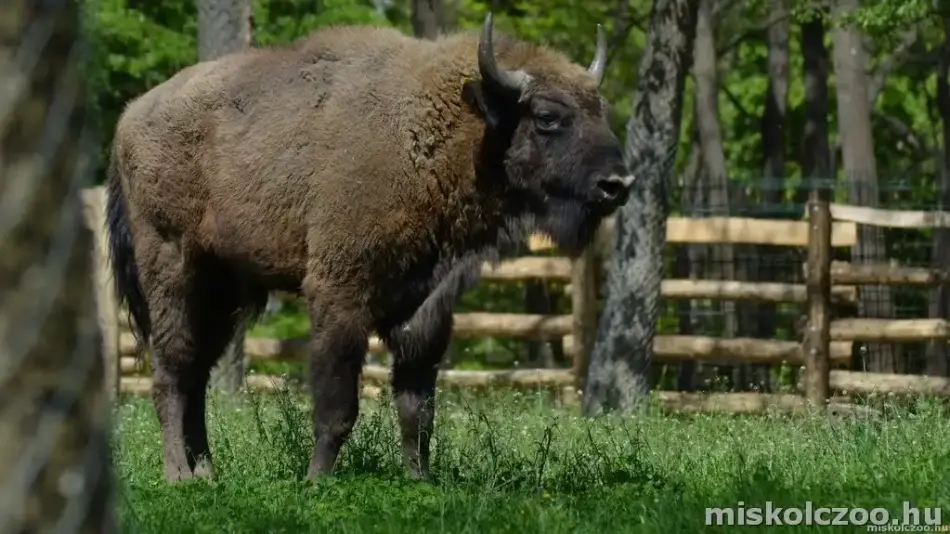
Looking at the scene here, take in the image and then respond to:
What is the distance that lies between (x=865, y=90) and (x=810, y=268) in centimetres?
910

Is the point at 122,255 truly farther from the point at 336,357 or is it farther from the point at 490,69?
the point at 490,69

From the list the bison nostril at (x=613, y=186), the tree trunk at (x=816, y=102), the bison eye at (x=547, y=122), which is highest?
the tree trunk at (x=816, y=102)

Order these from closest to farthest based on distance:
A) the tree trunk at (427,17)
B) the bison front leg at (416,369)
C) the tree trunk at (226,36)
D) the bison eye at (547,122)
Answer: the bison front leg at (416,369)
the bison eye at (547,122)
the tree trunk at (226,36)
the tree trunk at (427,17)

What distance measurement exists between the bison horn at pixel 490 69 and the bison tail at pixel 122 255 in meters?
2.55

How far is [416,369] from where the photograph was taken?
8523 mm

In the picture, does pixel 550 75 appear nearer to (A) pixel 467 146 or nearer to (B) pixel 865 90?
(A) pixel 467 146

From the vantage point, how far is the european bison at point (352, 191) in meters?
8.15

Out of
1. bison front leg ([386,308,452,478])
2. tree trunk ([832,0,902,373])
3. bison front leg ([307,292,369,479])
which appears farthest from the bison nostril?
tree trunk ([832,0,902,373])

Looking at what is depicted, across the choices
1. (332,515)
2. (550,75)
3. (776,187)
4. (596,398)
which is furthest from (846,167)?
(332,515)

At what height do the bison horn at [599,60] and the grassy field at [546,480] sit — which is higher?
the bison horn at [599,60]

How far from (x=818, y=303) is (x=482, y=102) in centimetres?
690

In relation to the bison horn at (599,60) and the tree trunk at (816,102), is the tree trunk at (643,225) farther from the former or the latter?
the tree trunk at (816,102)

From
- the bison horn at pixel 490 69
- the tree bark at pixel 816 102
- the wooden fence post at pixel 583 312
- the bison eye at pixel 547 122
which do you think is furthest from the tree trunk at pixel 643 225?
the tree bark at pixel 816 102

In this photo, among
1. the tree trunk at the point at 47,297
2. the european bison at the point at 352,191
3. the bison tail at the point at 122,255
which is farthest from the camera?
the bison tail at the point at 122,255
